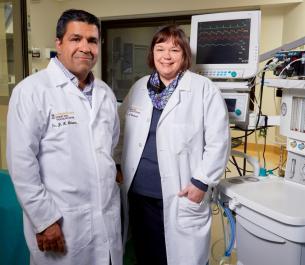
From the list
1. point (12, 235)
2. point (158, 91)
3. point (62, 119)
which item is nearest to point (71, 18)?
point (62, 119)

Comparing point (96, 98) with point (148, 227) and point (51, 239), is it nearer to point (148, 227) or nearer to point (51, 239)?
point (51, 239)

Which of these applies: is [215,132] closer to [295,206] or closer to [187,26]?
[295,206]

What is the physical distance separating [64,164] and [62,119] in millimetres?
158

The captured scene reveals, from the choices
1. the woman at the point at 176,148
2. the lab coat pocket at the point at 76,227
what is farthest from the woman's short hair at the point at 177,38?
the lab coat pocket at the point at 76,227

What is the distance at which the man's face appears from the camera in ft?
3.77

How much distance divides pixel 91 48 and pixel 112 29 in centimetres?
501

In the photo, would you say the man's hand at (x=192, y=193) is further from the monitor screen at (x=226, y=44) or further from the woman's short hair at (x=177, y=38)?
the monitor screen at (x=226, y=44)

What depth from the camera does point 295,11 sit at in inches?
168

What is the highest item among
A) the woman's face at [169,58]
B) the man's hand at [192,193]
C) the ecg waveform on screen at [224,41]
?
the ecg waveform on screen at [224,41]

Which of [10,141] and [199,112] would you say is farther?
[199,112]

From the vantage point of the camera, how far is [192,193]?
133cm

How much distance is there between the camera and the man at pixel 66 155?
42.2 inches

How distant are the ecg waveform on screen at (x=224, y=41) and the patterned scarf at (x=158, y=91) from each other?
1.20 feet

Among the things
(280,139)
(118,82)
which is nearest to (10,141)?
(280,139)
